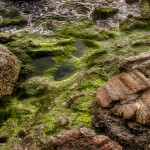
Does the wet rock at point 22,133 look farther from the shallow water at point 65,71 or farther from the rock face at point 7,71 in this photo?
the shallow water at point 65,71

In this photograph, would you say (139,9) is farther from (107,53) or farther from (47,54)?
(47,54)

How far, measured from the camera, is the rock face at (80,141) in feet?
29.1

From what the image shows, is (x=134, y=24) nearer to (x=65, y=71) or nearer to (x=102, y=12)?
(x=102, y=12)

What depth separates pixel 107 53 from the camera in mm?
14367

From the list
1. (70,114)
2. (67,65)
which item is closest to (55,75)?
(67,65)

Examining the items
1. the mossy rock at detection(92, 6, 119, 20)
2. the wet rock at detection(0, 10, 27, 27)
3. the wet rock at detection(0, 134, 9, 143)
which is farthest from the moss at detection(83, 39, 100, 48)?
the wet rock at detection(0, 134, 9, 143)

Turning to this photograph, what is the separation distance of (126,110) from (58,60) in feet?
18.8

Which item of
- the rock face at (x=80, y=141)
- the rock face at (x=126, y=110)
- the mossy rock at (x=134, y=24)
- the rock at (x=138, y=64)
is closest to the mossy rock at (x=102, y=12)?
the mossy rock at (x=134, y=24)

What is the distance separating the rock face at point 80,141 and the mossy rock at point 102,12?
31.9 ft

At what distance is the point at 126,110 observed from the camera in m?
9.59

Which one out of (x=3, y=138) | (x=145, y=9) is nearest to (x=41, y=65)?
(x=3, y=138)

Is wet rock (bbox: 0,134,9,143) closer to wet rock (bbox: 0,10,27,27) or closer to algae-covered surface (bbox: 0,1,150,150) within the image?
algae-covered surface (bbox: 0,1,150,150)

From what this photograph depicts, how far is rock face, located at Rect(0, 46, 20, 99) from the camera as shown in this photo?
12102 mm

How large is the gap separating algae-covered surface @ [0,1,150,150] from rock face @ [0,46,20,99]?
1.31ft
